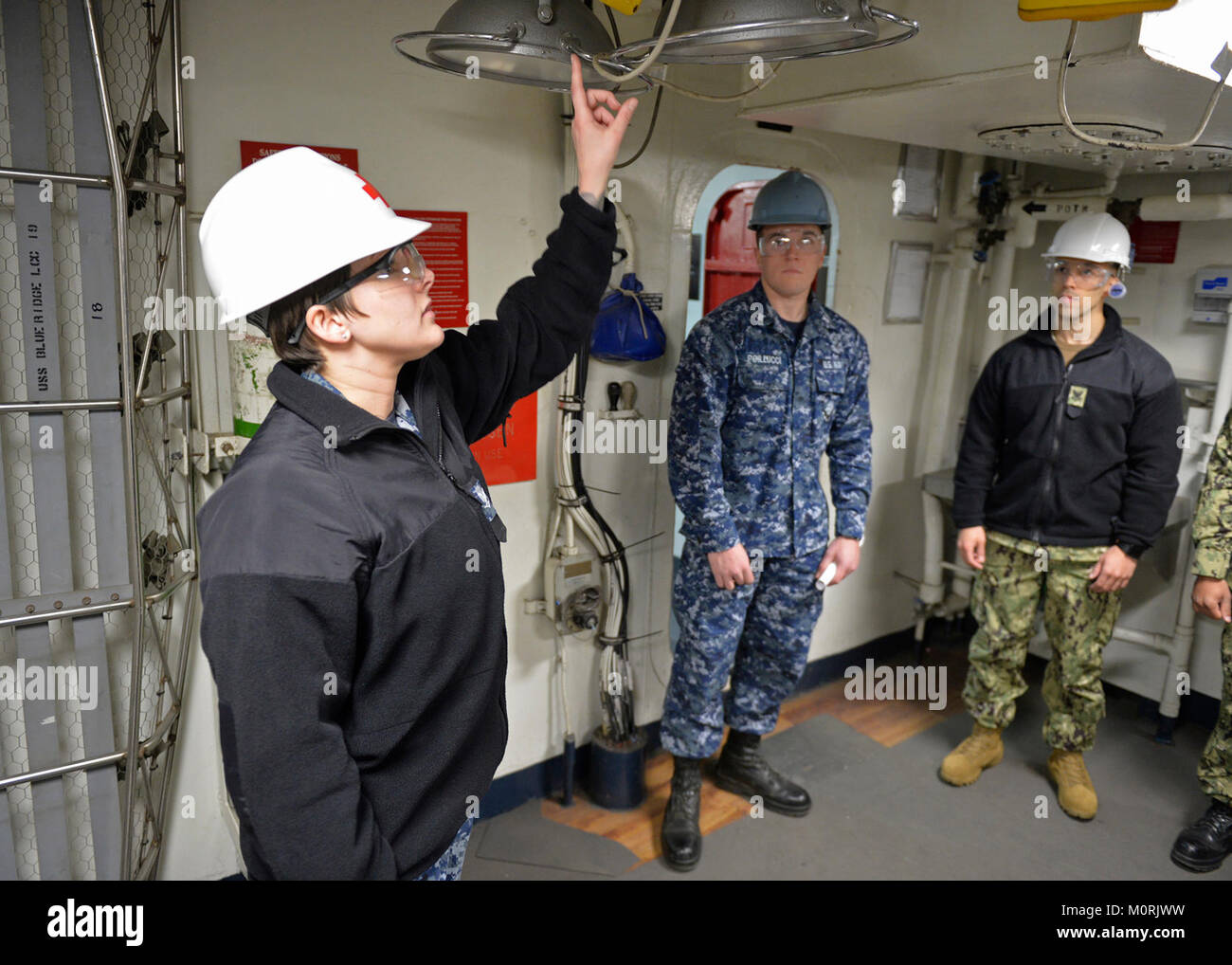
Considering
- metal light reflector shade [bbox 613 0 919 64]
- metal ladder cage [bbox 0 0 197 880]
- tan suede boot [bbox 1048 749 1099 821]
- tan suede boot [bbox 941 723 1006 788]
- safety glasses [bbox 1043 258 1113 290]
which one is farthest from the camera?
tan suede boot [bbox 941 723 1006 788]

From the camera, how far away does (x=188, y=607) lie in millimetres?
2141

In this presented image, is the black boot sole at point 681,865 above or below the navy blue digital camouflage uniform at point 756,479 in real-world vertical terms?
below

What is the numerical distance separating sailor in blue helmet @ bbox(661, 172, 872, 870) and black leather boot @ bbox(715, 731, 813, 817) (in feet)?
0.86

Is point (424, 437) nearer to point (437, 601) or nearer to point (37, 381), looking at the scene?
point (437, 601)

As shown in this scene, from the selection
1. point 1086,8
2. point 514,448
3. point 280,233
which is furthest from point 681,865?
point 1086,8

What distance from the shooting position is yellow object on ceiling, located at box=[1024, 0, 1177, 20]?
1.37 metres

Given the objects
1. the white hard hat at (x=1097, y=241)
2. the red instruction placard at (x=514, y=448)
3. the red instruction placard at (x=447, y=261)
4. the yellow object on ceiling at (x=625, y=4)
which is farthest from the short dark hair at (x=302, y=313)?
the white hard hat at (x=1097, y=241)

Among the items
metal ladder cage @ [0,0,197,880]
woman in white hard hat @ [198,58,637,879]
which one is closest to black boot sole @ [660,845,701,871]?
woman in white hard hat @ [198,58,637,879]

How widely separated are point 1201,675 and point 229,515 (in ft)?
12.7

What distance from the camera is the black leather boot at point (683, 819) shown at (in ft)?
8.78

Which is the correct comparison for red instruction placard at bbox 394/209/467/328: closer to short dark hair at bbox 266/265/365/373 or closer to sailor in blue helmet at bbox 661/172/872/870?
sailor in blue helmet at bbox 661/172/872/870

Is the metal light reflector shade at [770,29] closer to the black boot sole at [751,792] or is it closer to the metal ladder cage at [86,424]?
the metal ladder cage at [86,424]

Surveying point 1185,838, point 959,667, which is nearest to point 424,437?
point 1185,838

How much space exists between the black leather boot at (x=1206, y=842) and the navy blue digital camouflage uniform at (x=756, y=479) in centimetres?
138
